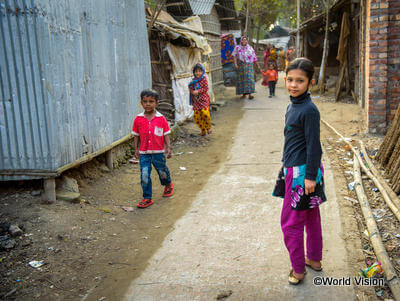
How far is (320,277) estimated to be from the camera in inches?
113

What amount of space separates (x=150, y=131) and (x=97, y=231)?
135 cm

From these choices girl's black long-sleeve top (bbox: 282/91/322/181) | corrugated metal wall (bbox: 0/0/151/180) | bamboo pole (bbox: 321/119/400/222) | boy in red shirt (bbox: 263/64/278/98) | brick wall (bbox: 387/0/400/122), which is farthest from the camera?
boy in red shirt (bbox: 263/64/278/98)

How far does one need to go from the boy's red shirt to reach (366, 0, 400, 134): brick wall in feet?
14.0

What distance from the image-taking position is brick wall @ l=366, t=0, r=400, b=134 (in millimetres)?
6646

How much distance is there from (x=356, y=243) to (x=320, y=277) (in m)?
0.74

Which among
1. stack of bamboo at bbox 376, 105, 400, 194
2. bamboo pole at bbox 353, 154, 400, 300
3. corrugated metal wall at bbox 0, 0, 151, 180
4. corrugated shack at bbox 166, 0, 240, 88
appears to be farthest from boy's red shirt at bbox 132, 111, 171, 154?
corrugated shack at bbox 166, 0, 240, 88

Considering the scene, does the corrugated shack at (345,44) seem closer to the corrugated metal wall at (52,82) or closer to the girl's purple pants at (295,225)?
the corrugated metal wall at (52,82)

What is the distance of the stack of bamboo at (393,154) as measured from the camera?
4461 mm

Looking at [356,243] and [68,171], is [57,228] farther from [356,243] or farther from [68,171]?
[356,243]

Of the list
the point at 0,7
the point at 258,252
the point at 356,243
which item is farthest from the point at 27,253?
the point at 356,243

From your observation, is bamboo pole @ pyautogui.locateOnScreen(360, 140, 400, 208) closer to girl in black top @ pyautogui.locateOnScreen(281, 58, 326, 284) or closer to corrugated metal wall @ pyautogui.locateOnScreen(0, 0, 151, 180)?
girl in black top @ pyautogui.locateOnScreen(281, 58, 326, 284)

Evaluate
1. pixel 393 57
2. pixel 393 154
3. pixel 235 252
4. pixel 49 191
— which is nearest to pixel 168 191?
pixel 49 191

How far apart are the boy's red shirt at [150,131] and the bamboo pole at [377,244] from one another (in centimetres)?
246

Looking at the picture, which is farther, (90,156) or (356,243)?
(90,156)
